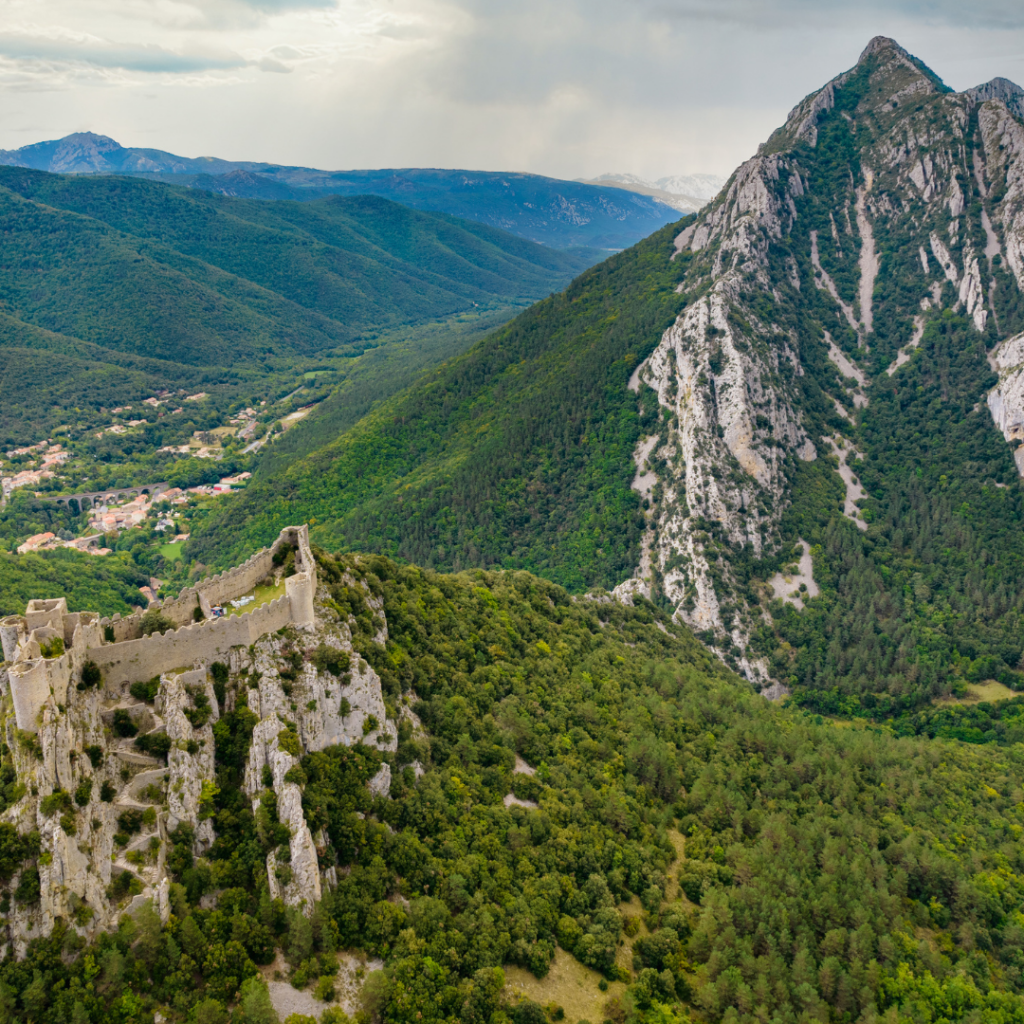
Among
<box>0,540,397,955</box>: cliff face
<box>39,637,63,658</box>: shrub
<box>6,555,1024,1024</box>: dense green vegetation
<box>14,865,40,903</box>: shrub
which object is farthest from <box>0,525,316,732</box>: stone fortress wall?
<box>14,865,40,903</box>: shrub

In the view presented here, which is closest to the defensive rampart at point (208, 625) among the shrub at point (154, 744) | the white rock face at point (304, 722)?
the white rock face at point (304, 722)

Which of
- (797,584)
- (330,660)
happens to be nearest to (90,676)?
(330,660)

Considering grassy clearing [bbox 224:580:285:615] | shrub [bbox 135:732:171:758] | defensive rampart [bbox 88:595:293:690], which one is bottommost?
shrub [bbox 135:732:171:758]

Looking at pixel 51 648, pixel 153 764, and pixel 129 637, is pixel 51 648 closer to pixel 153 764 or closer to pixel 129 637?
pixel 129 637

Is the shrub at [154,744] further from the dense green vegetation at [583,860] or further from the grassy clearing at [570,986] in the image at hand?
the grassy clearing at [570,986]

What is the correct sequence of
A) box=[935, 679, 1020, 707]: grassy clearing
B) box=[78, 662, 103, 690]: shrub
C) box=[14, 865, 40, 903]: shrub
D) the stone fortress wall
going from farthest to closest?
box=[935, 679, 1020, 707]: grassy clearing, box=[78, 662, 103, 690]: shrub, the stone fortress wall, box=[14, 865, 40, 903]: shrub

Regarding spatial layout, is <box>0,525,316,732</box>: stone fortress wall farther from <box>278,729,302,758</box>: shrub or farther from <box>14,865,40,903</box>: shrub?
<box>14,865,40,903</box>: shrub

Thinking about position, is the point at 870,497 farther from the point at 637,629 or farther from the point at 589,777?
the point at 589,777
